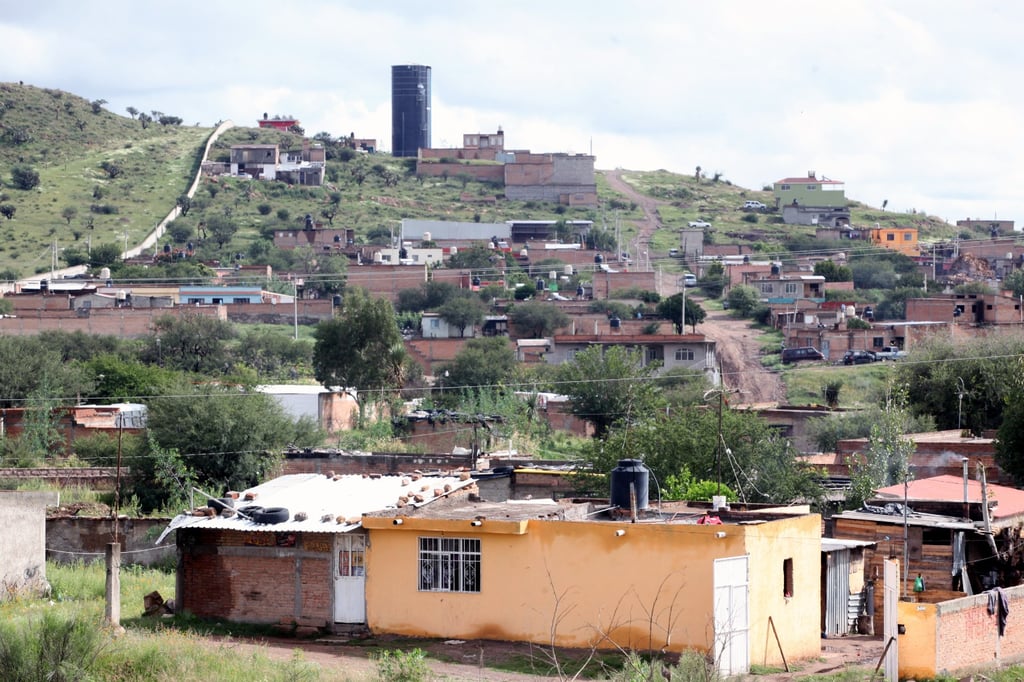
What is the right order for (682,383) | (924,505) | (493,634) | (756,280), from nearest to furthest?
(493,634) → (924,505) → (682,383) → (756,280)

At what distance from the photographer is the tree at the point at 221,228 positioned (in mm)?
103938

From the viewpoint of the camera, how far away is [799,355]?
207 feet

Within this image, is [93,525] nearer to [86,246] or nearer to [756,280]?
[756,280]

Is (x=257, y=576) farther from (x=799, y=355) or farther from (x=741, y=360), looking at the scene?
(x=741, y=360)

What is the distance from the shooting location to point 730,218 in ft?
410

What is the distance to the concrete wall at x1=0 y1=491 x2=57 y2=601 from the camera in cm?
2261

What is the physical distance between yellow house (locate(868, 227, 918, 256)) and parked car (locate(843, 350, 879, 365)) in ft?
180

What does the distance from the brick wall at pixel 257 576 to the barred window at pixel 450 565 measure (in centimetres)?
141

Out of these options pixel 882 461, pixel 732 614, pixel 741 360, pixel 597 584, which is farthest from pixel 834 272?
pixel 732 614

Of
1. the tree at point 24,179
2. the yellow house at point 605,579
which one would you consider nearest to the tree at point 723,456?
the yellow house at point 605,579

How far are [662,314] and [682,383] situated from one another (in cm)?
2062

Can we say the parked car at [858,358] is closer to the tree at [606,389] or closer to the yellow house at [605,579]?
the tree at [606,389]

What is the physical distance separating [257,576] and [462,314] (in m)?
52.7

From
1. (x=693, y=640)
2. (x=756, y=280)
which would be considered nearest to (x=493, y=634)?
(x=693, y=640)
